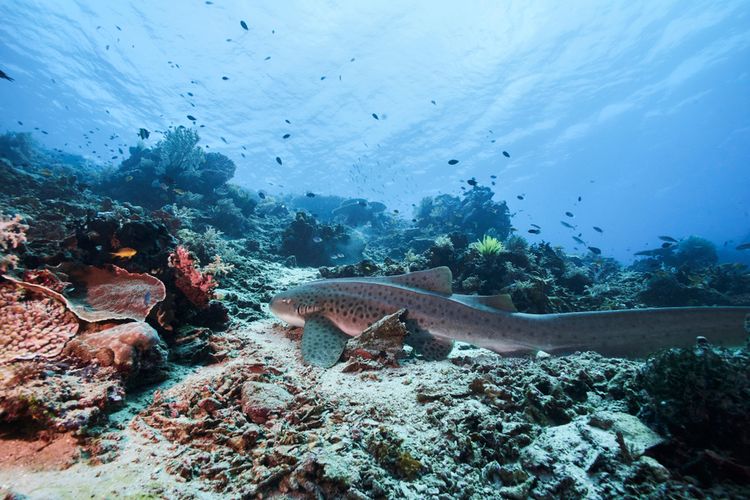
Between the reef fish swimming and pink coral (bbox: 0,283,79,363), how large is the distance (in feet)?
7.44

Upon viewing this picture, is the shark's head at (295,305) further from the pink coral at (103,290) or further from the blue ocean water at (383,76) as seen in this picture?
the blue ocean water at (383,76)

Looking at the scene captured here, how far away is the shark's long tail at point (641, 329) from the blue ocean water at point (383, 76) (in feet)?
97.7

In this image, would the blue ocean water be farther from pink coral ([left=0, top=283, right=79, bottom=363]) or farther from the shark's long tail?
the shark's long tail

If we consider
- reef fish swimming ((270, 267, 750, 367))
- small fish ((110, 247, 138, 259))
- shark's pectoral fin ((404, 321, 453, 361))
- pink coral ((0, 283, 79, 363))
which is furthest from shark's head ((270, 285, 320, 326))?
pink coral ((0, 283, 79, 363))

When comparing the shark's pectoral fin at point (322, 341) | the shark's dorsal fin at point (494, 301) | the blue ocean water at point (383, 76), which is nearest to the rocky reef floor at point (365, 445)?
the shark's pectoral fin at point (322, 341)

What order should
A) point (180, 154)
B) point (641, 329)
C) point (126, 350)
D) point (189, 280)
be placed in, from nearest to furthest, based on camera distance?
point (126, 350) < point (641, 329) < point (189, 280) < point (180, 154)

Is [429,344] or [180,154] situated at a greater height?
[180,154]

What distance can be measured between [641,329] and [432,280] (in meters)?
2.80

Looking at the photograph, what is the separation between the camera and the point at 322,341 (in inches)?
164

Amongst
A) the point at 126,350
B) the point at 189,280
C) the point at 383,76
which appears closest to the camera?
the point at 126,350

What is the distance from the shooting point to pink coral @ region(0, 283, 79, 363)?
2420 millimetres

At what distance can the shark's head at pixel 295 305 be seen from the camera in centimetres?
490

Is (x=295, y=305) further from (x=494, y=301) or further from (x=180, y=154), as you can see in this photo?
(x=180, y=154)

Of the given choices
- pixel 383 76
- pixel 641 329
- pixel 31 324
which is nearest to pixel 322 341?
pixel 31 324
